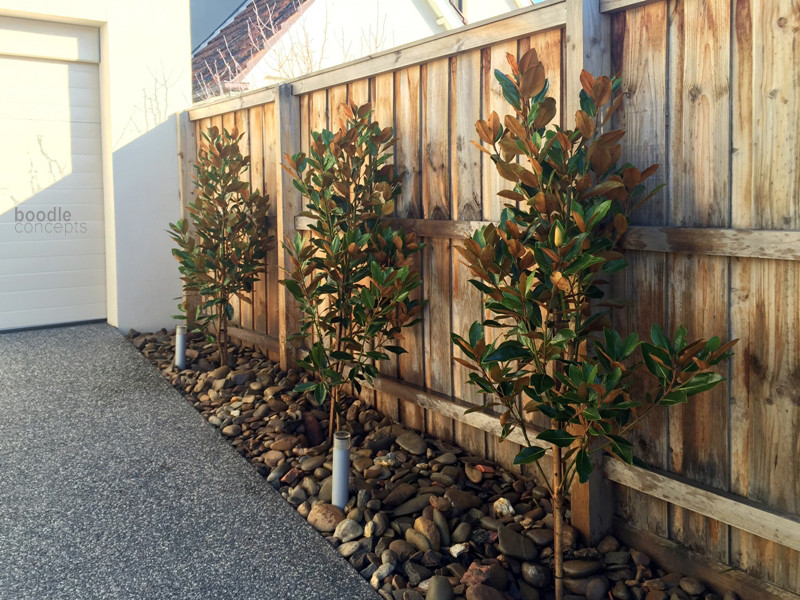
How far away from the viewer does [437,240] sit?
363 centimetres

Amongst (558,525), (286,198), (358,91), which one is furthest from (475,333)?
(286,198)

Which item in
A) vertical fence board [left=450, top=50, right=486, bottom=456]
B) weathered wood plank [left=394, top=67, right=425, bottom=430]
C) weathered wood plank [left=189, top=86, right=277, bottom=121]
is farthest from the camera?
weathered wood plank [left=189, top=86, right=277, bottom=121]

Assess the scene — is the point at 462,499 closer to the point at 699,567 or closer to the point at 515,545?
the point at 515,545

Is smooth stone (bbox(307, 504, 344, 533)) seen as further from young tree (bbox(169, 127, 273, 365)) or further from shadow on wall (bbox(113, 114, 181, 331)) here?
shadow on wall (bbox(113, 114, 181, 331))

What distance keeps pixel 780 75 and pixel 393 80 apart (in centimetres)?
210

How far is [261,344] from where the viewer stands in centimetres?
551

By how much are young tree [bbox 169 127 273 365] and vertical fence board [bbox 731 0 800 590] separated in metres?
3.47

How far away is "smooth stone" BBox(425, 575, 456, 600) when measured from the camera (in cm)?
254

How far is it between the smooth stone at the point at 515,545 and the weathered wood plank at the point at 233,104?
3249mm

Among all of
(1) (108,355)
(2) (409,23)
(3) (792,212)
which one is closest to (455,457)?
(3) (792,212)

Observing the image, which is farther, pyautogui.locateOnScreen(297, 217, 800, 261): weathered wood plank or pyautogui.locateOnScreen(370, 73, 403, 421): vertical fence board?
pyautogui.locateOnScreen(370, 73, 403, 421): vertical fence board

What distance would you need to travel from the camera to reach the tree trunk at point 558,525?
2.51 metres

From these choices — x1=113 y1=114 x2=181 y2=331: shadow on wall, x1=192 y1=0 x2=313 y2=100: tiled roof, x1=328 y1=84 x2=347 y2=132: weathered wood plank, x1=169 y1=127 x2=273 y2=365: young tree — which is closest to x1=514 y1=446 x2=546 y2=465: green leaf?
x1=328 y1=84 x2=347 y2=132: weathered wood plank

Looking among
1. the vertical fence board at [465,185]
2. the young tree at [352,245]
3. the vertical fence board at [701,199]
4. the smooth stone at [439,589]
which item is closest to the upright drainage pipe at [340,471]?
the young tree at [352,245]
